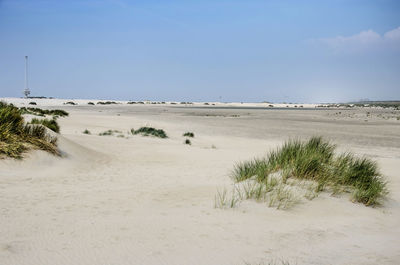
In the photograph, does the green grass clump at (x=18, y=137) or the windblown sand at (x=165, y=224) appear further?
the green grass clump at (x=18, y=137)

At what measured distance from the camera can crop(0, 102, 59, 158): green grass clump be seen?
25.9 ft

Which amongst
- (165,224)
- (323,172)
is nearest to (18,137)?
(165,224)

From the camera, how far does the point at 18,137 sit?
8.50 metres

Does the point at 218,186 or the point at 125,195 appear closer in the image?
the point at 125,195

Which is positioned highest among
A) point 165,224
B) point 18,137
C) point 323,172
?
point 18,137

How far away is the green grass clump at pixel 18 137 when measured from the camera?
25.9 feet

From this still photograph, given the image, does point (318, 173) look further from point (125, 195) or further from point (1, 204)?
point (1, 204)

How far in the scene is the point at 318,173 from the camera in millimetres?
6422

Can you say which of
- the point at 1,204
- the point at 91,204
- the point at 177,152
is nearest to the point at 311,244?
the point at 91,204

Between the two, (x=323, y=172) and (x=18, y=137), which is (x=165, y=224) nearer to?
(x=323, y=172)

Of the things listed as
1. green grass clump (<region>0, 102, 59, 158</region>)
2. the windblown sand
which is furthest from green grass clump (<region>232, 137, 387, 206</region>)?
green grass clump (<region>0, 102, 59, 158</region>)

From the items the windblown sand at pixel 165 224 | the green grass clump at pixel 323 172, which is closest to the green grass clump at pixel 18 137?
the windblown sand at pixel 165 224

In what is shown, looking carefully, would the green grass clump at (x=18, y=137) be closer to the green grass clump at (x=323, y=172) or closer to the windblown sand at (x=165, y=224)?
the windblown sand at (x=165, y=224)

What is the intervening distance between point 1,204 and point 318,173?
540cm
